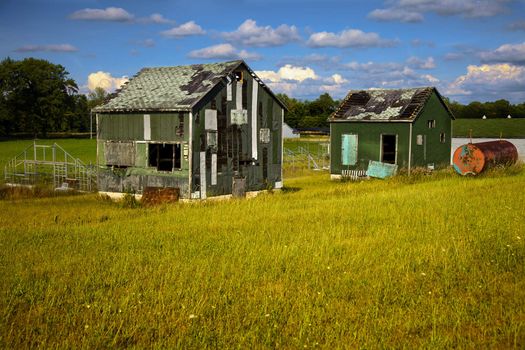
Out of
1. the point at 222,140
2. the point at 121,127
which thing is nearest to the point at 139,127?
the point at 121,127

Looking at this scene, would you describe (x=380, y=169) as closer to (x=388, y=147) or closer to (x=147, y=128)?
(x=388, y=147)

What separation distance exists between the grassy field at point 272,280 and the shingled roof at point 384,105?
1567cm

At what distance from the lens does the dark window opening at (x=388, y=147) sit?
104 feet

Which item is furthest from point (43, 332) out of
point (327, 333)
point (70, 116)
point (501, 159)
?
point (70, 116)

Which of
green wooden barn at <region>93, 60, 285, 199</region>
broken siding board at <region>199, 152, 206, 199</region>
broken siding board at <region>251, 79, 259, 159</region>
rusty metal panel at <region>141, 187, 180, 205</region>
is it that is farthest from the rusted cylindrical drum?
rusty metal panel at <region>141, 187, 180, 205</region>

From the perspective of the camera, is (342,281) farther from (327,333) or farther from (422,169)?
(422,169)

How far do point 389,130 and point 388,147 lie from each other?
3.98 metres

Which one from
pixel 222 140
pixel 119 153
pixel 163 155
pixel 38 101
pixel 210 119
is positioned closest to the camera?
pixel 210 119

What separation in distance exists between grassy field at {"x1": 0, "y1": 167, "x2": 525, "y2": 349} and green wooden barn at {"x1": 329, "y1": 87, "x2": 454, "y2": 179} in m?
15.1

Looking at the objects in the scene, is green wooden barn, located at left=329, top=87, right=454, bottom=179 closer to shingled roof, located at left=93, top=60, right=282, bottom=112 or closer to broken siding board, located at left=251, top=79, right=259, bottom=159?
shingled roof, located at left=93, top=60, right=282, bottom=112

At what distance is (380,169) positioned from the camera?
31172 millimetres

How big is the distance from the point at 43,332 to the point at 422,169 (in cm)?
2682

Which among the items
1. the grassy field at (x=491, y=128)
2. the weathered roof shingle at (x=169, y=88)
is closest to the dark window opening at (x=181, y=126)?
the weathered roof shingle at (x=169, y=88)

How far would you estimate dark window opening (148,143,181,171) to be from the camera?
22688mm
